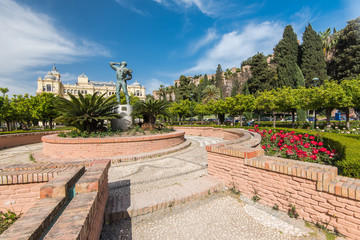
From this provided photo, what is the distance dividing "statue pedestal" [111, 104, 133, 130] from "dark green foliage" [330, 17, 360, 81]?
43.2 metres

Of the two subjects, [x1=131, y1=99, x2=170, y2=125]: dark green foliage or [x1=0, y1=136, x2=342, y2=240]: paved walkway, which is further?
[x1=131, y1=99, x2=170, y2=125]: dark green foliage

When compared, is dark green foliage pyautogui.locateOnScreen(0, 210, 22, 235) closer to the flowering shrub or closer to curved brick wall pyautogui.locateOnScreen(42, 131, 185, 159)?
curved brick wall pyautogui.locateOnScreen(42, 131, 185, 159)

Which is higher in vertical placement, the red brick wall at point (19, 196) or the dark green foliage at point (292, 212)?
the red brick wall at point (19, 196)

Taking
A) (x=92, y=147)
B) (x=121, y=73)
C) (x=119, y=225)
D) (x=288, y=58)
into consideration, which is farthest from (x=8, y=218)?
(x=288, y=58)

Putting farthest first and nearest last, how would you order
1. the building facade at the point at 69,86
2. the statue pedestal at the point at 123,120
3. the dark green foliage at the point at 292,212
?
1. the building facade at the point at 69,86
2. the statue pedestal at the point at 123,120
3. the dark green foliage at the point at 292,212

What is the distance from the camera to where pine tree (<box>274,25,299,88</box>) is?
36062 millimetres

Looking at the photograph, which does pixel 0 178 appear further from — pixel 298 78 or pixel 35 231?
pixel 298 78

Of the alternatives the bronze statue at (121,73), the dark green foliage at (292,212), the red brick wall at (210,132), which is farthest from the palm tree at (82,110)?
the red brick wall at (210,132)

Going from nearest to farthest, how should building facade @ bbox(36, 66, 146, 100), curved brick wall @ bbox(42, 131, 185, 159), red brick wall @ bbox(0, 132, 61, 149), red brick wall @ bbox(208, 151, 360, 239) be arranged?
red brick wall @ bbox(208, 151, 360, 239) → curved brick wall @ bbox(42, 131, 185, 159) → red brick wall @ bbox(0, 132, 61, 149) → building facade @ bbox(36, 66, 146, 100)

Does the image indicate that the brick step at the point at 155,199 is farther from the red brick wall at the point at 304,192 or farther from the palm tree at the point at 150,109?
the palm tree at the point at 150,109

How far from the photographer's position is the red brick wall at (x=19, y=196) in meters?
2.49

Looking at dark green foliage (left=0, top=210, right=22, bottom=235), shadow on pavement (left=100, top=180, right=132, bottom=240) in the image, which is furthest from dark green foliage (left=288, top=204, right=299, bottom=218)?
dark green foliage (left=0, top=210, right=22, bottom=235)

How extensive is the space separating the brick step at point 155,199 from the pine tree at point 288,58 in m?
40.4

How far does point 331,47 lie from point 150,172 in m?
60.0
